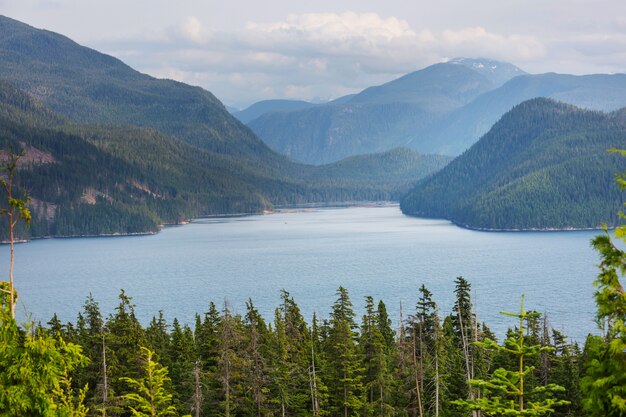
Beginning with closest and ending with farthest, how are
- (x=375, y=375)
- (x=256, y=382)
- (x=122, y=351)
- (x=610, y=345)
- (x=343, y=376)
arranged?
(x=610, y=345), (x=256, y=382), (x=343, y=376), (x=375, y=375), (x=122, y=351)

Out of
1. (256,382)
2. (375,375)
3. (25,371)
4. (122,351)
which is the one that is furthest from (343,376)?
(25,371)

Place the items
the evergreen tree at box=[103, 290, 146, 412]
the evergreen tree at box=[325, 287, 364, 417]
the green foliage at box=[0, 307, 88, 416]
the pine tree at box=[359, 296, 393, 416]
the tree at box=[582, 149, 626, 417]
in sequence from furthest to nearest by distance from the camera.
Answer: the evergreen tree at box=[103, 290, 146, 412] < the evergreen tree at box=[325, 287, 364, 417] < the pine tree at box=[359, 296, 393, 416] < the green foliage at box=[0, 307, 88, 416] < the tree at box=[582, 149, 626, 417]

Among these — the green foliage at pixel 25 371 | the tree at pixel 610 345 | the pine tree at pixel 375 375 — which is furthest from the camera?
the pine tree at pixel 375 375

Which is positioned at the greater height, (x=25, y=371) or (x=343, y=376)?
(x=25, y=371)

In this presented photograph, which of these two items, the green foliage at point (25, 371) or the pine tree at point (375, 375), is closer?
the green foliage at point (25, 371)

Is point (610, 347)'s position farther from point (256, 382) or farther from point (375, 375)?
point (375, 375)

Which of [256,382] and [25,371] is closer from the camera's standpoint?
[25,371]

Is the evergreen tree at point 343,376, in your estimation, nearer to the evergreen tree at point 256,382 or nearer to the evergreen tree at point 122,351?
the evergreen tree at point 256,382

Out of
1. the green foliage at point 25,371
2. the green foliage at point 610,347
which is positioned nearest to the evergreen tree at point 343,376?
the green foliage at point 25,371

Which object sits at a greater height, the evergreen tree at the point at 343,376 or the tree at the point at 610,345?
the tree at the point at 610,345

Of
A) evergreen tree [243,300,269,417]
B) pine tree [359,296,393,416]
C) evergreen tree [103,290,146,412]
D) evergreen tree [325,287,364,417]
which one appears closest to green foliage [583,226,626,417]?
pine tree [359,296,393,416]

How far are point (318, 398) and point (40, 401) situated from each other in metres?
35.9

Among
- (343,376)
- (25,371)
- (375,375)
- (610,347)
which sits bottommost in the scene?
(375,375)

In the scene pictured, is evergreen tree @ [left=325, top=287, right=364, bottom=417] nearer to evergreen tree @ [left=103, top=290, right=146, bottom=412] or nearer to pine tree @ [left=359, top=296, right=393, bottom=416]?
pine tree @ [left=359, top=296, right=393, bottom=416]
